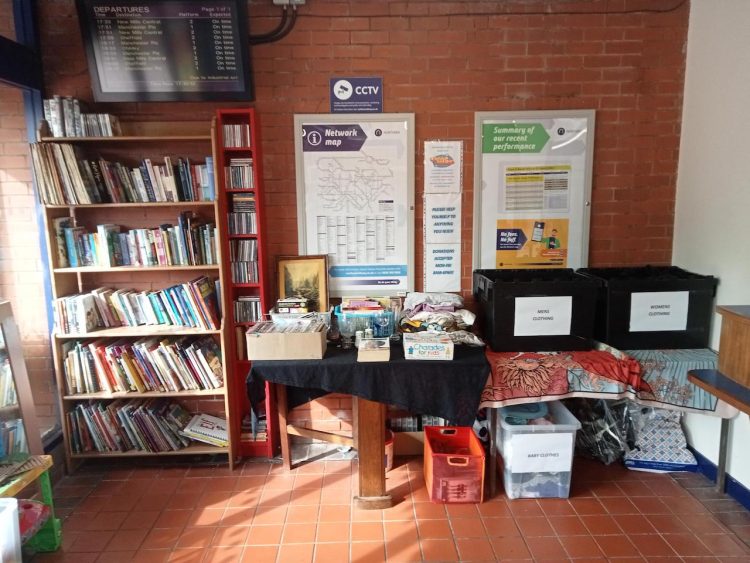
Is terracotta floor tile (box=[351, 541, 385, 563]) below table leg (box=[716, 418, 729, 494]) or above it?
below

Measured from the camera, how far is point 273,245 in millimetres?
3191

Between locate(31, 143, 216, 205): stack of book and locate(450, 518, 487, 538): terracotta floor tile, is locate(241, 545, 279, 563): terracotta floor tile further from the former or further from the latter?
locate(31, 143, 216, 205): stack of book

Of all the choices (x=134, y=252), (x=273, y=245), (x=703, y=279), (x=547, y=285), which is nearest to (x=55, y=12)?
(x=134, y=252)

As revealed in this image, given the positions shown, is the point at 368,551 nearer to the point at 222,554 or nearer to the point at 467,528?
the point at 467,528

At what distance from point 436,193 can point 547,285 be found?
3.08 ft

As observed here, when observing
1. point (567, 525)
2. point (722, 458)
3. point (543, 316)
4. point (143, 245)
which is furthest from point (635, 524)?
point (143, 245)

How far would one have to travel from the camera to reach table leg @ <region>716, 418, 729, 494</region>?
8.79 feet

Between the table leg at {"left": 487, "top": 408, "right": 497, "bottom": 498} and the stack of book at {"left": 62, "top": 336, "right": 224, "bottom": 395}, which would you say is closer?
the table leg at {"left": 487, "top": 408, "right": 497, "bottom": 498}

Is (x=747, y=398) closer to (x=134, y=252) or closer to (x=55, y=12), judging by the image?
(x=134, y=252)

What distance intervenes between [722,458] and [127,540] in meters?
3.23

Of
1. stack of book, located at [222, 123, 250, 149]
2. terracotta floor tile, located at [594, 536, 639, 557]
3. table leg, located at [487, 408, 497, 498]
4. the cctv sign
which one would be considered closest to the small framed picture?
stack of book, located at [222, 123, 250, 149]

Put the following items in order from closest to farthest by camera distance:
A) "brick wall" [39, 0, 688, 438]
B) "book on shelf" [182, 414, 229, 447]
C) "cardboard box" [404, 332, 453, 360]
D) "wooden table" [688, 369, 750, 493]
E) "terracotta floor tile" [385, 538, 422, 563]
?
"wooden table" [688, 369, 750, 493] < "terracotta floor tile" [385, 538, 422, 563] < "cardboard box" [404, 332, 453, 360] < "brick wall" [39, 0, 688, 438] < "book on shelf" [182, 414, 229, 447]

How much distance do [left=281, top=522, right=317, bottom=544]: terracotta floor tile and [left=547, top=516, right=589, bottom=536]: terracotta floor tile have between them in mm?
1249

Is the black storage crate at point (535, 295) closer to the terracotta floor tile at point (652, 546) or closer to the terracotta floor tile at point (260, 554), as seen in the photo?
the terracotta floor tile at point (652, 546)
